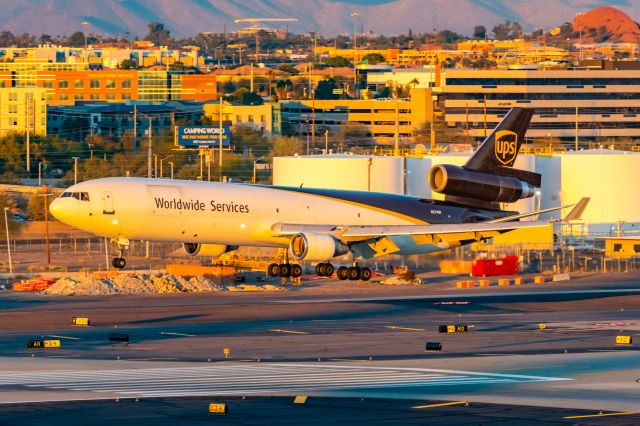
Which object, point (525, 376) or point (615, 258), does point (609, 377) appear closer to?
point (525, 376)

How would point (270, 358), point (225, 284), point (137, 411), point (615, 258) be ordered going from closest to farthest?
1. point (137, 411)
2. point (270, 358)
3. point (225, 284)
4. point (615, 258)

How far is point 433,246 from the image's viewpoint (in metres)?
92.4

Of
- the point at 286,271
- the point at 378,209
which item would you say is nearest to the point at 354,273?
the point at 378,209

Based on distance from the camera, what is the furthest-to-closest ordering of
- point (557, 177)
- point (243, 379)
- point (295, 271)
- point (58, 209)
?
point (557, 177) < point (295, 271) < point (58, 209) < point (243, 379)

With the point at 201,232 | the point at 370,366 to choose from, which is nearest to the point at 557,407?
the point at 370,366

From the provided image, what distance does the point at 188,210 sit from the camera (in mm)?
81438

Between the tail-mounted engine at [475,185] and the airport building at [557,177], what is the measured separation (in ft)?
122

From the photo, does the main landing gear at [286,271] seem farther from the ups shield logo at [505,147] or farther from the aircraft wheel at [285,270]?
the ups shield logo at [505,147]

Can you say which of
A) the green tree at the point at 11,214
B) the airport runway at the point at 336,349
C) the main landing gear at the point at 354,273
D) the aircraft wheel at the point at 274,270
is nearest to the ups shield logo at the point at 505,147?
the airport runway at the point at 336,349

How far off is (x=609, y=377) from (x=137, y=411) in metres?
18.9

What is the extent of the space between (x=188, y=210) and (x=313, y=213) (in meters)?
9.23

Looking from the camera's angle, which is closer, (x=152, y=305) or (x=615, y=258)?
(x=152, y=305)

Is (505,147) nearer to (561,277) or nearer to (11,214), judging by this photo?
(561,277)

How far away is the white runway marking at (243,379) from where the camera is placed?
49750 mm
